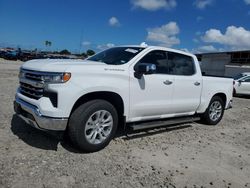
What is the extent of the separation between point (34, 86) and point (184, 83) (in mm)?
3311

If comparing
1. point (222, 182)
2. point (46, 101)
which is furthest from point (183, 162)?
point (46, 101)

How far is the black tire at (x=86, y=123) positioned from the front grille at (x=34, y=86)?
1.41 ft

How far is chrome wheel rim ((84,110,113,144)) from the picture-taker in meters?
4.61

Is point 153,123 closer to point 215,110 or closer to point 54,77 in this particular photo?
point 54,77

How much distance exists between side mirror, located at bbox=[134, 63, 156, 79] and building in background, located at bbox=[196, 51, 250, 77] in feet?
90.5

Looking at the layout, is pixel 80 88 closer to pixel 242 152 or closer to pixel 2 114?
pixel 2 114

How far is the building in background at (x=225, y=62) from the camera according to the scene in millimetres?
32469

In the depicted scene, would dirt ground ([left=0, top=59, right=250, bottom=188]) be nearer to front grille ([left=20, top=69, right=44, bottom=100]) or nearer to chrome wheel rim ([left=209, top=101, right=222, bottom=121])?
front grille ([left=20, top=69, right=44, bottom=100])

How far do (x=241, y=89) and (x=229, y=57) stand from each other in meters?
21.5

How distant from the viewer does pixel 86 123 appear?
449 centimetres

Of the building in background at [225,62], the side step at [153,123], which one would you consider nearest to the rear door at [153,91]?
the side step at [153,123]

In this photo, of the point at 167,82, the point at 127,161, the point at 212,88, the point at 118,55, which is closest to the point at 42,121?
the point at 127,161

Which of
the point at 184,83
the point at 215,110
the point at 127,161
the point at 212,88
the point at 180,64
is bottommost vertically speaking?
the point at 127,161

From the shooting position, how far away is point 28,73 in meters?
4.71
